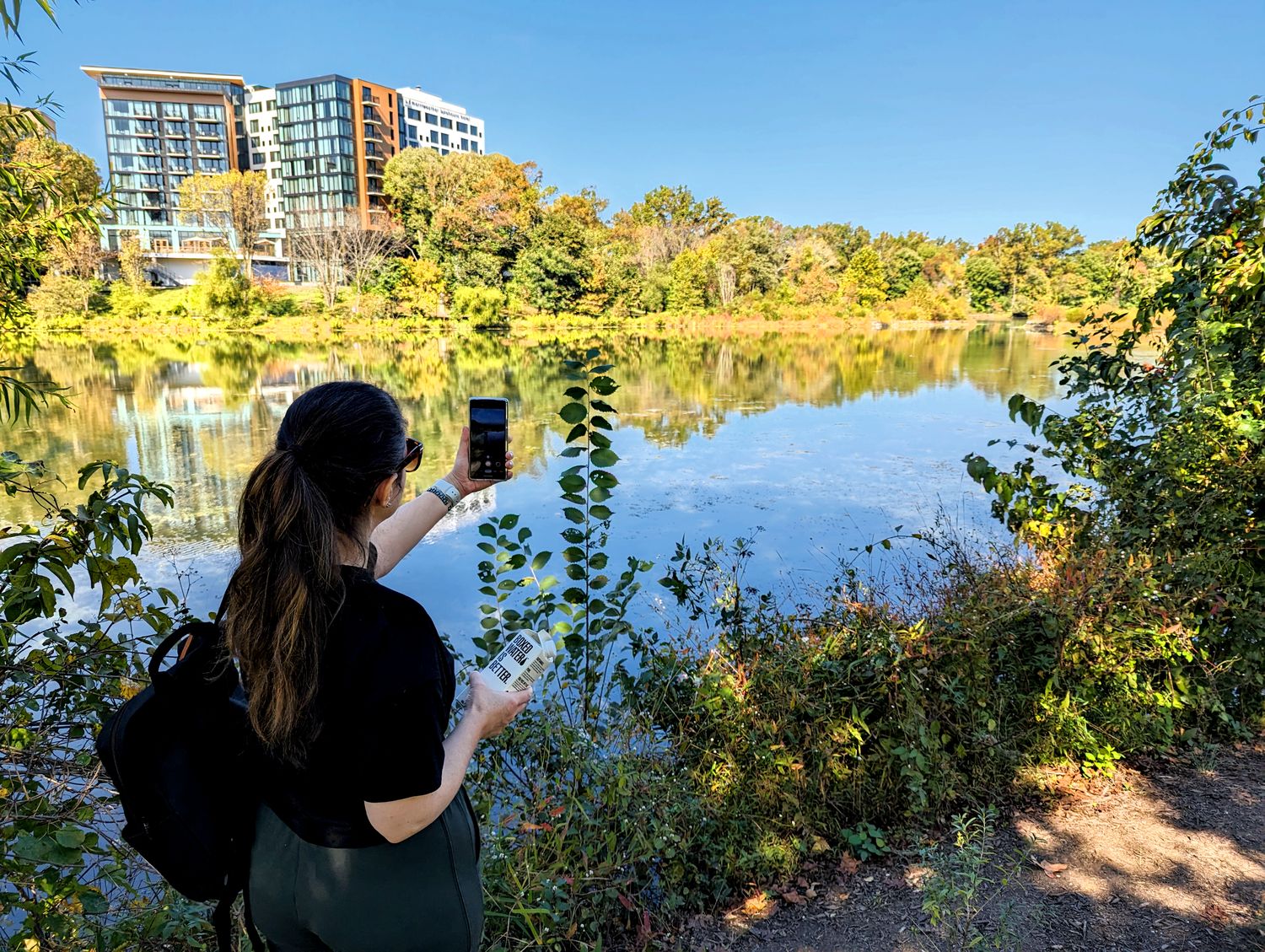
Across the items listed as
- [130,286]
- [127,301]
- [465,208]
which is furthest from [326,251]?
[127,301]

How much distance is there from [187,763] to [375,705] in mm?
333

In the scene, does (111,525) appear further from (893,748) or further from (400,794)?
(893,748)

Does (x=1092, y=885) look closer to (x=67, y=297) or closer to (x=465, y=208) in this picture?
(x=67, y=297)

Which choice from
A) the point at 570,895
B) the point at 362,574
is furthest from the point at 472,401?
the point at 570,895

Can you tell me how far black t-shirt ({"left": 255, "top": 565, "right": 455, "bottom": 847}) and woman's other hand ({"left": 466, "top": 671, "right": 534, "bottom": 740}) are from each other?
0.35 ft

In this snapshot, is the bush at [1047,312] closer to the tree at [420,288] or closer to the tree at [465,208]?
the tree at [465,208]

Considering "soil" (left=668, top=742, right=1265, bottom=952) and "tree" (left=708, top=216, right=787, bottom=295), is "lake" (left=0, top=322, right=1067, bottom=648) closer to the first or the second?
"soil" (left=668, top=742, right=1265, bottom=952)

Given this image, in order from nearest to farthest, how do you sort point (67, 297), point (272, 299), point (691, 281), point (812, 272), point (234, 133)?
point (67, 297), point (272, 299), point (691, 281), point (812, 272), point (234, 133)

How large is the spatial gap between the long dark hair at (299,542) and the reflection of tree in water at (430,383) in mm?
1829

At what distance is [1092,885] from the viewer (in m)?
2.39

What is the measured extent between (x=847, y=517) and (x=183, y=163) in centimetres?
7100

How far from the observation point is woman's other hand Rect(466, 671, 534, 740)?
1.12m

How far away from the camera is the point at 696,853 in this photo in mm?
2674

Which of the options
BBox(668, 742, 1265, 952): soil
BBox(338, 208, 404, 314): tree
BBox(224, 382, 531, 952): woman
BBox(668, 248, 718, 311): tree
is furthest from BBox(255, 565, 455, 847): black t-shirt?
BBox(668, 248, 718, 311): tree
